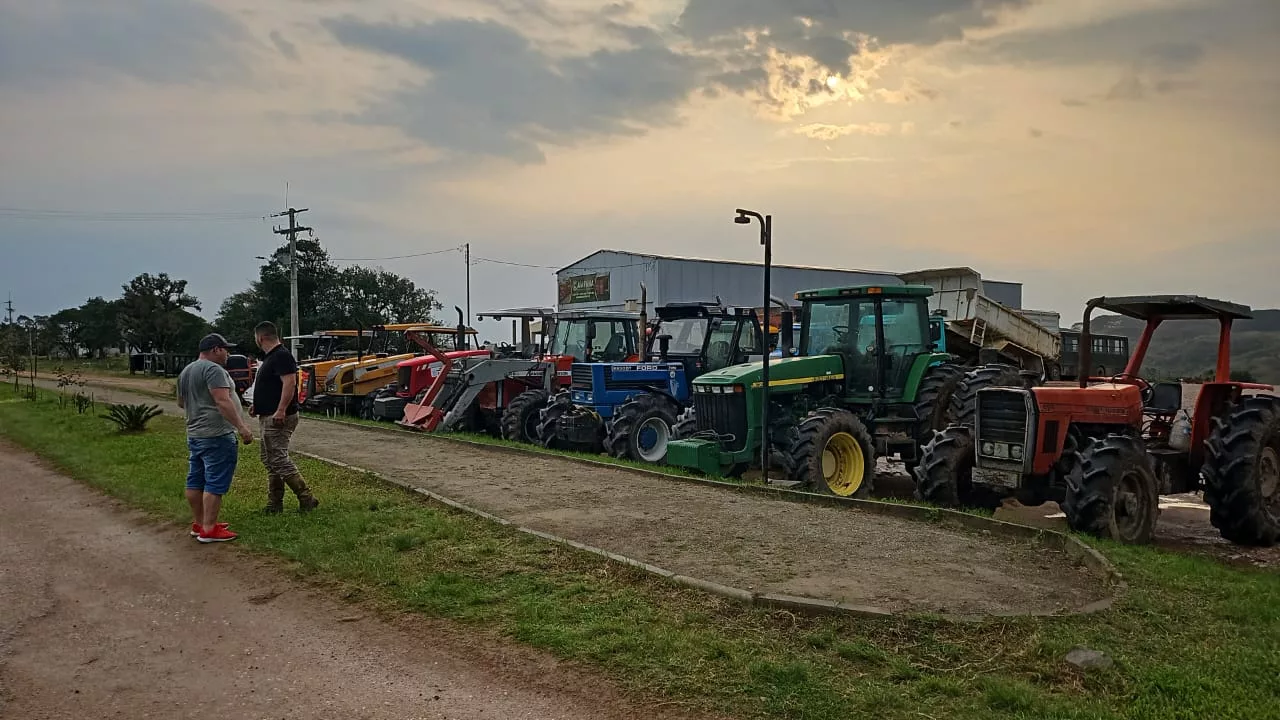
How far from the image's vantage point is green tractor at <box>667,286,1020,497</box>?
35.6ft

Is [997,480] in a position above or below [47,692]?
above

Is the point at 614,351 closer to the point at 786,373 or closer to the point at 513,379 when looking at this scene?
the point at 513,379

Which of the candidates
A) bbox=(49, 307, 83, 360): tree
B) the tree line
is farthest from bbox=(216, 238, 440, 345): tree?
bbox=(49, 307, 83, 360): tree

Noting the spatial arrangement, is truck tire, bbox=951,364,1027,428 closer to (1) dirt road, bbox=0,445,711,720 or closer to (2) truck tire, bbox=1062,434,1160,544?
(2) truck tire, bbox=1062,434,1160,544

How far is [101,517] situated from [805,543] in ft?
23.6

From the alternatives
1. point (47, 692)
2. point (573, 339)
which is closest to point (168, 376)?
point (573, 339)

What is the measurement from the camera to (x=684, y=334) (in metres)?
15.0

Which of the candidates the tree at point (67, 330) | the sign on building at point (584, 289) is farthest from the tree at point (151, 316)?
the sign on building at point (584, 289)

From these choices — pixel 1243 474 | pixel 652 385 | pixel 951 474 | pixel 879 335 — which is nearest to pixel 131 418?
pixel 652 385

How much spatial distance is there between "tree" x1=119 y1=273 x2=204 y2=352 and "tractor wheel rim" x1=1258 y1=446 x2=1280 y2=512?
191 feet

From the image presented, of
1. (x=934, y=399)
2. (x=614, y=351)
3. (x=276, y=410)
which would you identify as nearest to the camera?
(x=276, y=410)

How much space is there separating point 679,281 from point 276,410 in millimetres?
33515

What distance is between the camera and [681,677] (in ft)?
15.1

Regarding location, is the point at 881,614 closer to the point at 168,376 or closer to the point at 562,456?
the point at 562,456
